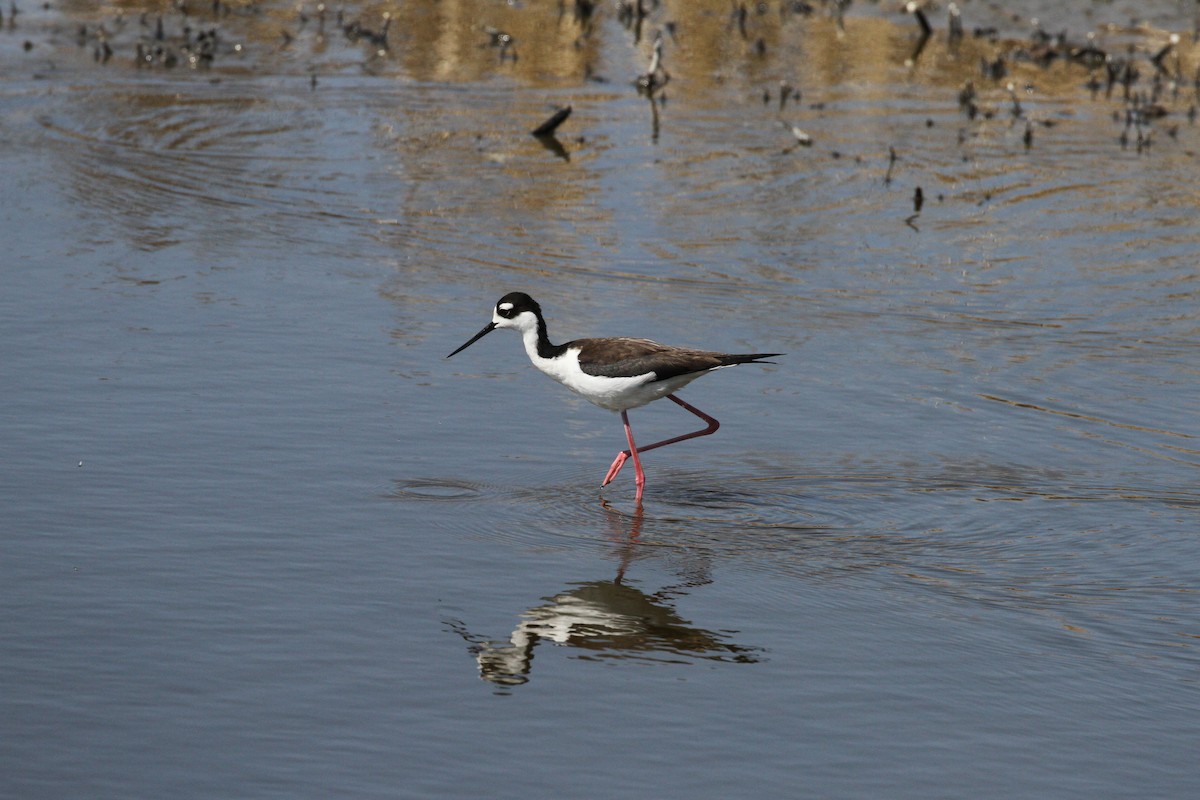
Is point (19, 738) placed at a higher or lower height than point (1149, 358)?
lower

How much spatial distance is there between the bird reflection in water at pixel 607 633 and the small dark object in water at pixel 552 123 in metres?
10.3

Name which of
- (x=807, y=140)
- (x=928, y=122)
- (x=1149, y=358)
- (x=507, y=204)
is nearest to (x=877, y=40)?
(x=928, y=122)

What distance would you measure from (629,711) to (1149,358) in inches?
251

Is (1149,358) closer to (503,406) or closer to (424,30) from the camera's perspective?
(503,406)

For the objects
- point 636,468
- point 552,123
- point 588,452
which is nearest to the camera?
point 636,468

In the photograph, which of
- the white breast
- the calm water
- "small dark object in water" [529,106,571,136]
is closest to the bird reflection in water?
the calm water

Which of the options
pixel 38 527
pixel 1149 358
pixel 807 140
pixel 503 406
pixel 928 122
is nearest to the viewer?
pixel 38 527

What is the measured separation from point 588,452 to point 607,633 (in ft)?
8.50

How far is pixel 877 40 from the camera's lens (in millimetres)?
22984

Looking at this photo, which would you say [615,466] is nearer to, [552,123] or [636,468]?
[636,468]

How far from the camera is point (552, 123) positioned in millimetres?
17250

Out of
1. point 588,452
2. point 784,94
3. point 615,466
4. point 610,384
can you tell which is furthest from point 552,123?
point 615,466

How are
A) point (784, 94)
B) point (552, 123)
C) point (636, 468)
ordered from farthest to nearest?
point (784, 94)
point (552, 123)
point (636, 468)

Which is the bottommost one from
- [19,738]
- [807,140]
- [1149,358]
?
[19,738]
